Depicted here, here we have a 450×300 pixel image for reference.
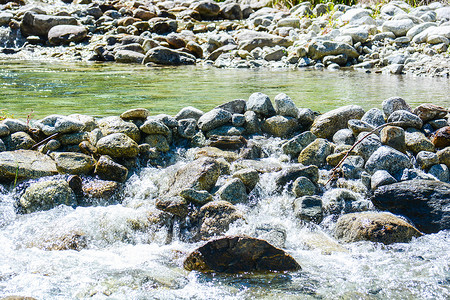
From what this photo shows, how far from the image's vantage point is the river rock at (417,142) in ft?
15.7

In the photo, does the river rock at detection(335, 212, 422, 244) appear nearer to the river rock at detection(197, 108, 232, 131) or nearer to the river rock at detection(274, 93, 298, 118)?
the river rock at detection(274, 93, 298, 118)

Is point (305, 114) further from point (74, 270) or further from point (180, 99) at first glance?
point (74, 270)

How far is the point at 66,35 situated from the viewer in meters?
18.4

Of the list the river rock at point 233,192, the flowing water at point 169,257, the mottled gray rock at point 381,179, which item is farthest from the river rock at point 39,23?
the mottled gray rock at point 381,179

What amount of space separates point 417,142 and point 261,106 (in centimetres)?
189

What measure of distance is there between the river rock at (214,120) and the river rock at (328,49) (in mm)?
8635

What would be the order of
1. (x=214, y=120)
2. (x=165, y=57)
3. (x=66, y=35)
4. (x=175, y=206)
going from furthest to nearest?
(x=66, y=35) → (x=165, y=57) → (x=214, y=120) → (x=175, y=206)

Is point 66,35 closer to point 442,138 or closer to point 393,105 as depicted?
point 393,105

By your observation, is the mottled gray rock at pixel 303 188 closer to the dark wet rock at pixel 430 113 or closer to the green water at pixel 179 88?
the dark wet rock at pixel 430 113

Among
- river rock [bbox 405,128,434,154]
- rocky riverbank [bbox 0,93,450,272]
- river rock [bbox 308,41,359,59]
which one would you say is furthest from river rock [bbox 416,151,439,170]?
river rock [bbox 308,41,359,59]

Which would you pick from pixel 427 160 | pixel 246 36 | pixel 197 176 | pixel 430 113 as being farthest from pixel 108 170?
pixel 246 36

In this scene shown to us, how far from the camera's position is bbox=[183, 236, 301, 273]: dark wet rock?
3.09m

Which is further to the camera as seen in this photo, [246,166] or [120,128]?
[120,128]

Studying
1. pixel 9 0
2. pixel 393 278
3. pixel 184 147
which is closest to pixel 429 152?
pixel 393 278
